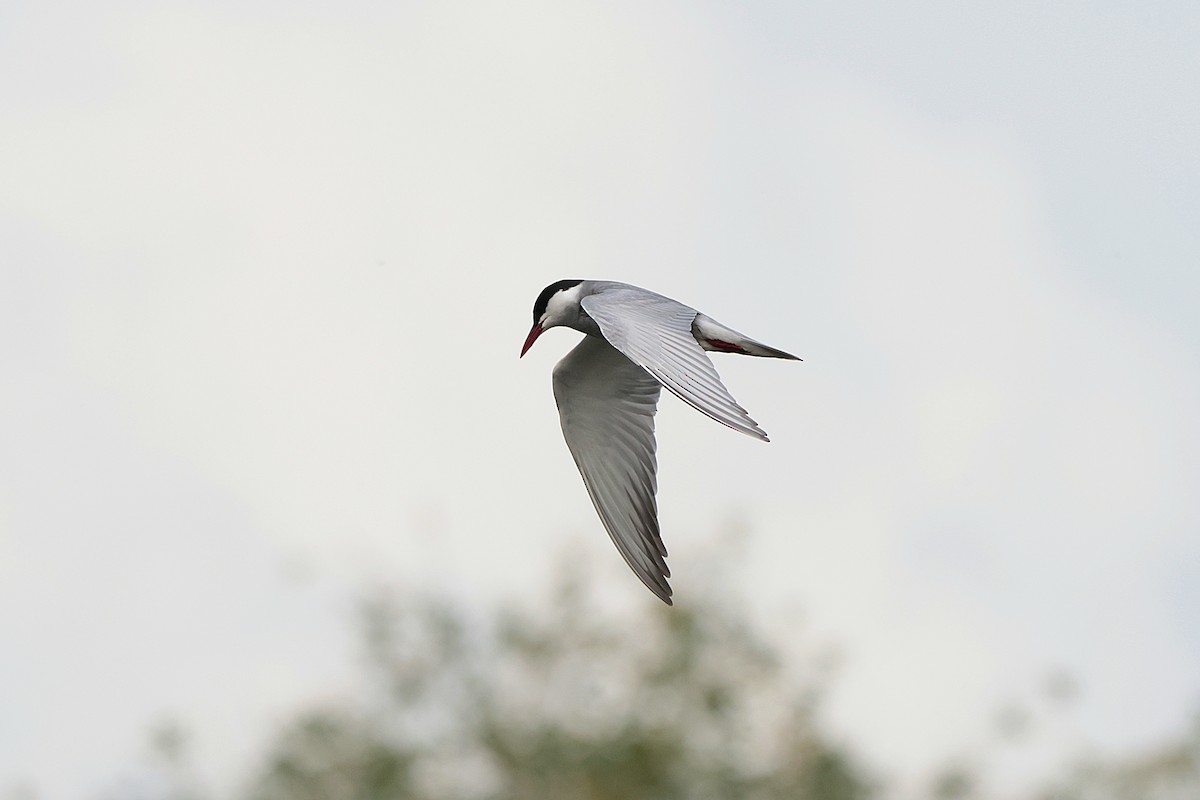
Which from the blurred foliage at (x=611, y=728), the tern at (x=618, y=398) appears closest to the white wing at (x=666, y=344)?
the tern at (x=618, y=398)

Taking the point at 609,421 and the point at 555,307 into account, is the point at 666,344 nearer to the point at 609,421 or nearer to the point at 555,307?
the point at 555,307

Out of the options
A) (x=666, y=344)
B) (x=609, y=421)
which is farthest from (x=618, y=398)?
(x=666, y=344)

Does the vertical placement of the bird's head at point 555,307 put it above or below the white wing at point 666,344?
above

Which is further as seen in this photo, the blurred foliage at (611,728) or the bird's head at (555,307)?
the blurred foliage at (611,728)

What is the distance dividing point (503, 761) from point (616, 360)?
9.65 metres

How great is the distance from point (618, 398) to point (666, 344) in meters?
1.82

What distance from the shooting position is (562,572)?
1557cm

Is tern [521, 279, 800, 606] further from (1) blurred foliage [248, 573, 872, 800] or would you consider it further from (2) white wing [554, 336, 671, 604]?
(1) blurred foliage [248, 573, 872, 800]

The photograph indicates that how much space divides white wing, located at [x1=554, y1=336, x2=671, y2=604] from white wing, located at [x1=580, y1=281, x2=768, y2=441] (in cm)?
60

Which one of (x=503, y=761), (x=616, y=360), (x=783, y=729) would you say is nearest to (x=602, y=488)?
(x=616, y=360)

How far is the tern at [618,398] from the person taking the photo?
625cm

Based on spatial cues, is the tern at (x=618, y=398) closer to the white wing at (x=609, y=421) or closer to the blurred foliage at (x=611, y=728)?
the white wing at (x=609, y=421)

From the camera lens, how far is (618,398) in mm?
7242

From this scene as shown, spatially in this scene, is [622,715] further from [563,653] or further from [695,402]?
[695,402]
